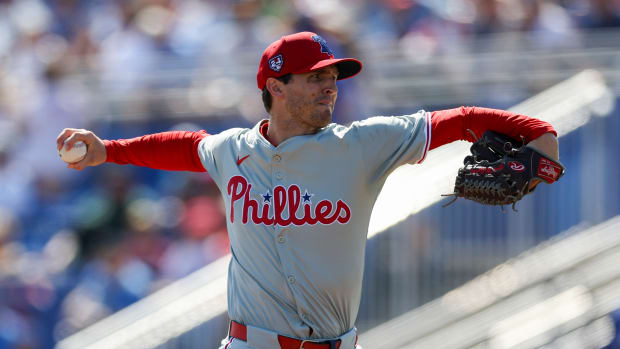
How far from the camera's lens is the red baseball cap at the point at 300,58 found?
156 inches

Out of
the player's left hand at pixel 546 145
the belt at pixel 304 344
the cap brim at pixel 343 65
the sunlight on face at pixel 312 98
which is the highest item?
the cap brim at pixel 343 65

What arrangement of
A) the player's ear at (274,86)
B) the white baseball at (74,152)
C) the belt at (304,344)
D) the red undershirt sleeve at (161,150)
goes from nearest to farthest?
1. the belt at (304,344)
2. the player's ear at (274,86)
3. the white baseball at (74,152)
4. the red undershirt sleeve at (161,150)

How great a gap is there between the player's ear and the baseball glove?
0.81 metres

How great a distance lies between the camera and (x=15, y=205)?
8828mm

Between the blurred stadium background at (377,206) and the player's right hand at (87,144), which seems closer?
the player's right hand at (87,144)

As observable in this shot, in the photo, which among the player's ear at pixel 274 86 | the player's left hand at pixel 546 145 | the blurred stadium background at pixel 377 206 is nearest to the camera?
the player's left hand at pixel 546 145

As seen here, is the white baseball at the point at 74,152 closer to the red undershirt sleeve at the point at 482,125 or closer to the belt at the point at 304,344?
the belt at the point at 304,344

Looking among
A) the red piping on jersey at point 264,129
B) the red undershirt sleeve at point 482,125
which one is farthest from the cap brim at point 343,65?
the red undershirt sleeve at point 482,125

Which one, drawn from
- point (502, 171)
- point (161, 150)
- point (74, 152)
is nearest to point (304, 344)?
point (502, 171)

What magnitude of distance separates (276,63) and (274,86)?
0.11 meters

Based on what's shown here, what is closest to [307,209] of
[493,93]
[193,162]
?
[193,162]

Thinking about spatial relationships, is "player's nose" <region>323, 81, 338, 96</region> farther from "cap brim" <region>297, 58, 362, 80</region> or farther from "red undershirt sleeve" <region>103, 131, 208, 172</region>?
"red undershirt sleeve" <region>103, 131, 208, 172</region>

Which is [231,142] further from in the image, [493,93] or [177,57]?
[177,57]

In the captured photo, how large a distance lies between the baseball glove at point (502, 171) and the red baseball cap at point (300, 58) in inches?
25.4
